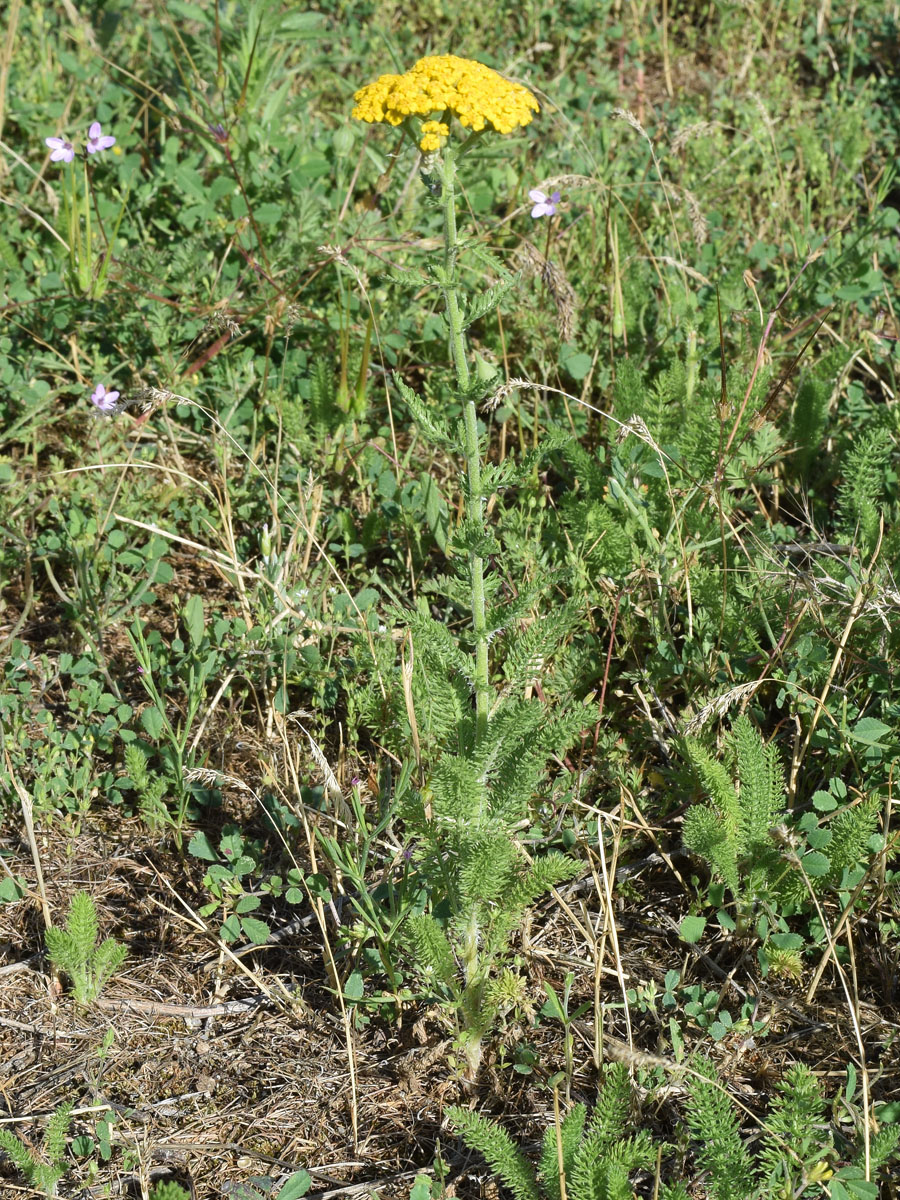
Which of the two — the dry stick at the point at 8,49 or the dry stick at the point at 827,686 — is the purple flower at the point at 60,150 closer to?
the dry stick at the point at 8,49

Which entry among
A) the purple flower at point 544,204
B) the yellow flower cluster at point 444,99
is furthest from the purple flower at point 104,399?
the yellow flower cluster at point 444,99

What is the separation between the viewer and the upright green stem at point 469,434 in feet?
5.82

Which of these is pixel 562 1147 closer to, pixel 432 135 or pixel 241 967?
pixel 241 967

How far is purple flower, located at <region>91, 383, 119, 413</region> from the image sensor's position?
3.09m

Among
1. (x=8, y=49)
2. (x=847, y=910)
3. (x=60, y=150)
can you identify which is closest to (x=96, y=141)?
(x=60, y=150)

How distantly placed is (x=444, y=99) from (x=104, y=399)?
171cm

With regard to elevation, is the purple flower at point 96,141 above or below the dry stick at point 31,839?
above

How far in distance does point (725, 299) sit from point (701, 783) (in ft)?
6.19

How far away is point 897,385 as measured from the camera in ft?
11.1

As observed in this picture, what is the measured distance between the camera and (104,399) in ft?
10.2

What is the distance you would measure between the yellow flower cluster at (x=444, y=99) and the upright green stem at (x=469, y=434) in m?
0.07

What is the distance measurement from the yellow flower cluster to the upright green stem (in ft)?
0.22

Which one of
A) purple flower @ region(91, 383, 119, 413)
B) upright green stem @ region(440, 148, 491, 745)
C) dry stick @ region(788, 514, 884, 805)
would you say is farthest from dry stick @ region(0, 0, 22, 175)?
dry stick @ region(788, 514, 884, 805)

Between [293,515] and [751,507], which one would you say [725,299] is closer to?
[751,507]
